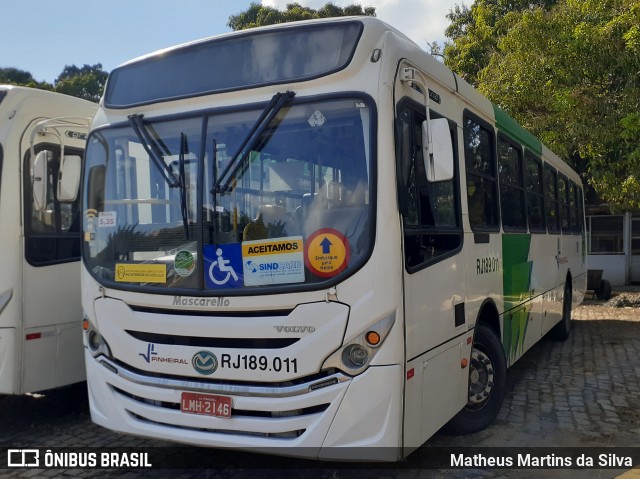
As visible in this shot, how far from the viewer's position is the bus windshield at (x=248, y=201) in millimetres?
3719

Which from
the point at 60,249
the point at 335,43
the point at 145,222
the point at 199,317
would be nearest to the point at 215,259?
the point at 199,317

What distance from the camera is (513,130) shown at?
22.2ft

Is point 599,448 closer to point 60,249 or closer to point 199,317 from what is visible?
point 199,317

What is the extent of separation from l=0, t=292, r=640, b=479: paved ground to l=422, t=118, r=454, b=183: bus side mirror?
2169 millimetres

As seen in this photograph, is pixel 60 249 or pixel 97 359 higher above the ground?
pixel 60 249

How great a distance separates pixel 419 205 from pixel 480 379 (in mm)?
2119

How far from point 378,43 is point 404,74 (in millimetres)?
252

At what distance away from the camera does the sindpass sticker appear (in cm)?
372

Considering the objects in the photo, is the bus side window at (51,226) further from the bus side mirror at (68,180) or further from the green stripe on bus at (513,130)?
the green stripe on bus at (513,130)

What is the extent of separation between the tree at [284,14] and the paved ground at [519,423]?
1912cm

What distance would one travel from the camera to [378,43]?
3.83m

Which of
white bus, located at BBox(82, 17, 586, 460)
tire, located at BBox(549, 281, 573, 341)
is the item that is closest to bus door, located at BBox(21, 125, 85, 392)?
white bus, located at BBox(82, 17, 586, 460)

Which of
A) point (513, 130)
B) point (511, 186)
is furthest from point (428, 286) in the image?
point (513, 130)

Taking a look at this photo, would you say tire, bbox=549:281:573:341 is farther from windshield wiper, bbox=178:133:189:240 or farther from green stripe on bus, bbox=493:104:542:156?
windshield wiper, bbox=178:133:189:240
